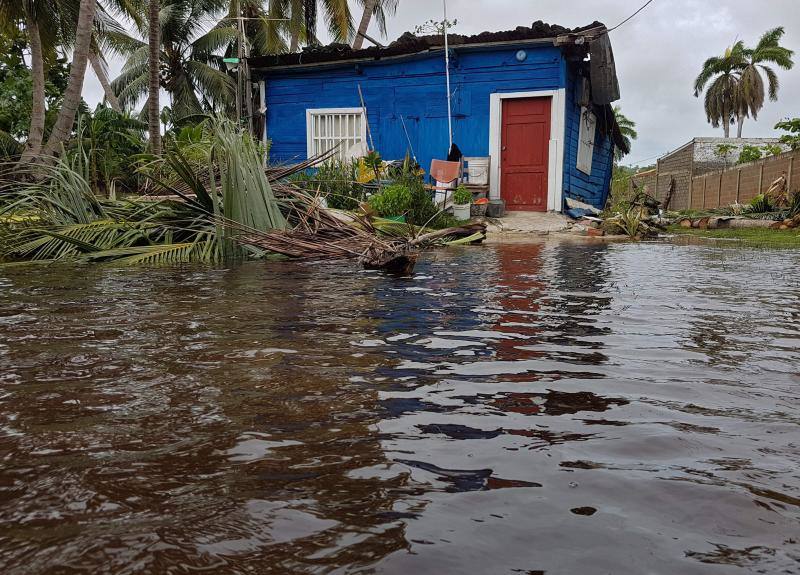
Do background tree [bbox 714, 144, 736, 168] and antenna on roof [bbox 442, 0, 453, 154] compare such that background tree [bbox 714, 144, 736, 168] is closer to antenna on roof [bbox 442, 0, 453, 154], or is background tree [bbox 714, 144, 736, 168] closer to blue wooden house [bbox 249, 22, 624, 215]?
blue wooden house [bbox 249, 22, 624, 215]

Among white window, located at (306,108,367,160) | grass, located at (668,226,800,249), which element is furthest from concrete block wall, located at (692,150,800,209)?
white window, located at (306,108,367,160)

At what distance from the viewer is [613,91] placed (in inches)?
538

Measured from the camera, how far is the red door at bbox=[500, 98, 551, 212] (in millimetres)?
12664

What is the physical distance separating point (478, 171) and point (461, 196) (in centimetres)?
163

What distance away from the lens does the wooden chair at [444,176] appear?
11852mm

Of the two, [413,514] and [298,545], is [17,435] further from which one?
[413,514]

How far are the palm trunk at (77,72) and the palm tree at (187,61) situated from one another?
36.8 ft

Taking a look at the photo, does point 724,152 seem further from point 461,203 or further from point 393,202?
point 393,202

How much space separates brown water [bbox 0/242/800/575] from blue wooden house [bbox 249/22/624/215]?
33.2 feet

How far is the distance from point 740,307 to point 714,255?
3707 millimetres

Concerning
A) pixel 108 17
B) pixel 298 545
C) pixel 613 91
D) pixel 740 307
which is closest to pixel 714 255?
pixel 740 307

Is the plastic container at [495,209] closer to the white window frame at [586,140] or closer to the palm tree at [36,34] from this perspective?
the white window frame at [586,140]

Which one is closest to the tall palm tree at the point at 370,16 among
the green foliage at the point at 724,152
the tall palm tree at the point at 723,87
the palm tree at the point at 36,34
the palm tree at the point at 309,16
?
the palm tree at the point at 309,16

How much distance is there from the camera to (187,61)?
75.5 ft
